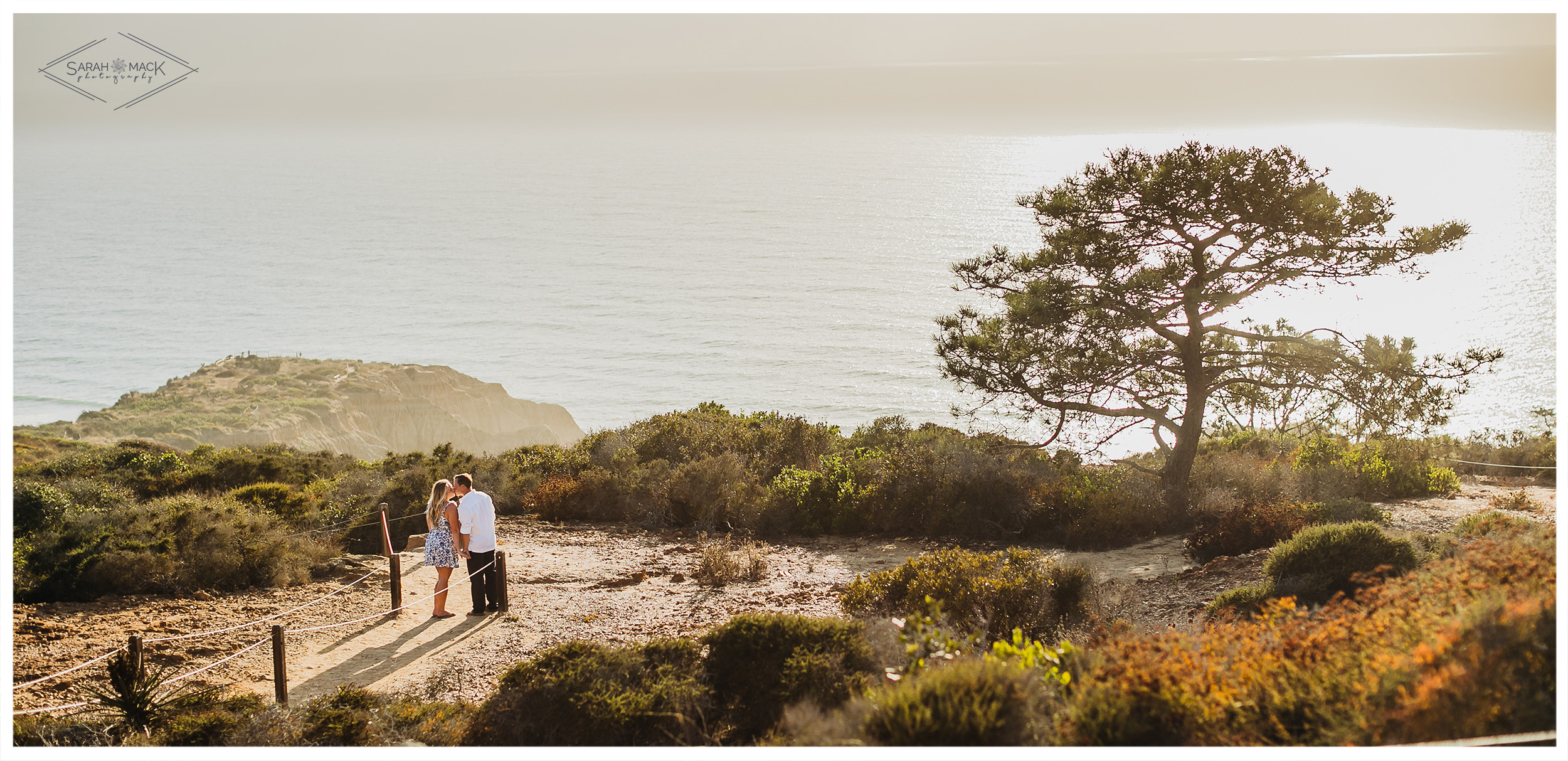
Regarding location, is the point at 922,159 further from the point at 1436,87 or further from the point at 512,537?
the point at 512,537

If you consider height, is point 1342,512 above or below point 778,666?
above

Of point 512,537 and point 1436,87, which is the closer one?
point 512,537

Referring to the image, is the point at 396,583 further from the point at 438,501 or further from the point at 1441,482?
the point at 1441,482

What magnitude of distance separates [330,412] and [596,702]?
3525cm

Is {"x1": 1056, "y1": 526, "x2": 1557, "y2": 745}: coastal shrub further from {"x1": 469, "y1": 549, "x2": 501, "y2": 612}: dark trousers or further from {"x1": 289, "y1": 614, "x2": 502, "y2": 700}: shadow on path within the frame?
{"x1": 469, "y1": 549, "x2": 501, "y2": 612}: dark trousers

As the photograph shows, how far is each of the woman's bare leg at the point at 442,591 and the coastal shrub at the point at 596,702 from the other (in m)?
3.06

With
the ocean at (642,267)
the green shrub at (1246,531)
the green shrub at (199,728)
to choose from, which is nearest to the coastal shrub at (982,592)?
the green shrub at (1246,531)

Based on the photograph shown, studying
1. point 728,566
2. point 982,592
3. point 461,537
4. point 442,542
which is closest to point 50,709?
point 442,542

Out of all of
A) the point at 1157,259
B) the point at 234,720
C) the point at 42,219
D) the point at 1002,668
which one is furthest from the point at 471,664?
the point at 42,219

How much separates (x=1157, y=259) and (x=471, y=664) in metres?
11.3

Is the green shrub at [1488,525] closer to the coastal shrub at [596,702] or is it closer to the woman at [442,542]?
the coastal shrub at [596,702]

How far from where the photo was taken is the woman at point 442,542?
27.4 feet

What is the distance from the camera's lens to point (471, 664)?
7.07m

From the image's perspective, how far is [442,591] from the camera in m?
8.39
